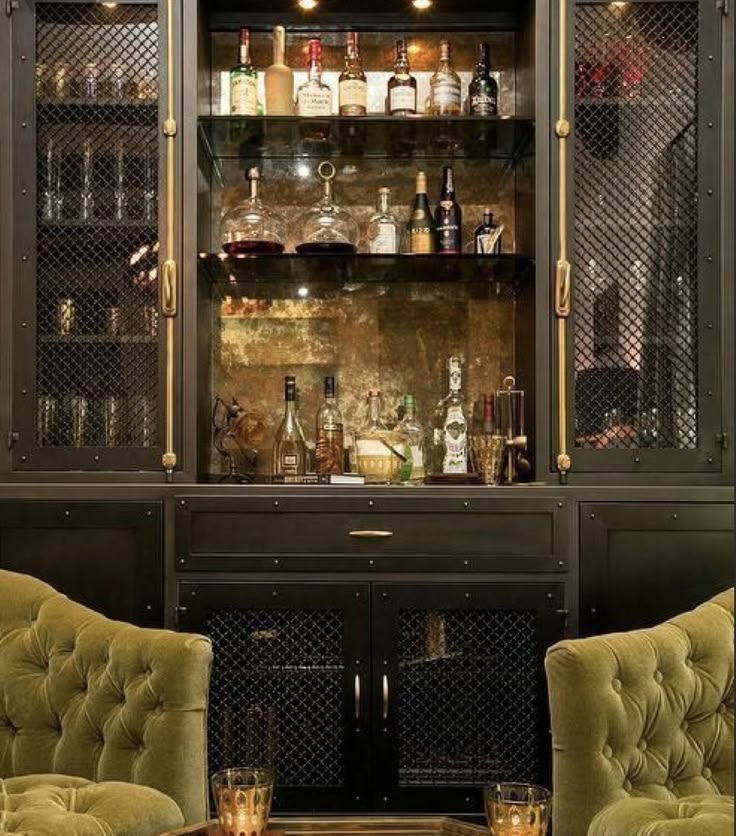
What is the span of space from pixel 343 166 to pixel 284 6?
1.59ft

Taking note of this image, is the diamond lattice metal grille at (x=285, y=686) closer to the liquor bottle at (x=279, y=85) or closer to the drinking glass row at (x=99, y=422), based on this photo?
the drinking glass row at (x=99, y=422)

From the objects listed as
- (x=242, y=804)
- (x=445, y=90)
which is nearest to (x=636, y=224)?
(x=445, y=90)

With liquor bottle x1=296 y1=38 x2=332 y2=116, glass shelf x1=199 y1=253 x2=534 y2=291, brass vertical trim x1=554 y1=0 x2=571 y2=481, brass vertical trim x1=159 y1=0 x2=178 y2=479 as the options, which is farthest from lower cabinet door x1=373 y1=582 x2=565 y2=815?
liquor bottle x1=296 y1=38 x2=332 y2=116

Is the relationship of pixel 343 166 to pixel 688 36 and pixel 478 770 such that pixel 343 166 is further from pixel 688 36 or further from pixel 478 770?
pixel 478 770

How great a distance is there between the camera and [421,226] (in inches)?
123

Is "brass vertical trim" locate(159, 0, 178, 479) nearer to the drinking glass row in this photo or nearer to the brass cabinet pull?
the drinking glass row

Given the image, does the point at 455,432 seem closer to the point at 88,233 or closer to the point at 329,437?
the point at 329,437

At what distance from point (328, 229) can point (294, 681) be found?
1.26 metres

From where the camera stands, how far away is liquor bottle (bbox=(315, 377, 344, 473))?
121 inches

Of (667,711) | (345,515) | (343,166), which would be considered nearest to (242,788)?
(667,711)

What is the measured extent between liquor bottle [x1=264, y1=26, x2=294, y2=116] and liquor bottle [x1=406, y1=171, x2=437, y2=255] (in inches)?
17.2

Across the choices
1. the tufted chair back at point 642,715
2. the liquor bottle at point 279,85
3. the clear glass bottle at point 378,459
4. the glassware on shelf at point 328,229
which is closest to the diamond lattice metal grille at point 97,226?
the liquor bottle at point 279,85

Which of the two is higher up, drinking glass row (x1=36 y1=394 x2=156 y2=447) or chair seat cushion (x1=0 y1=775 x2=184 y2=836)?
drinking glass row (x1=36 y1=394 x2=156 y2=447)

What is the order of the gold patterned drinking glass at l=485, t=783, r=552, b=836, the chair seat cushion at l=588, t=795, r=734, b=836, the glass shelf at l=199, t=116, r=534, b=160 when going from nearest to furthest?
1. the gold patterned drinking glass at l=485, t=783, r=552, b=836
2. the chair seat cushion at l=588, t=795, r=734, b=836
3. the glass shelf at l=199, t=116, r=534, b=160
